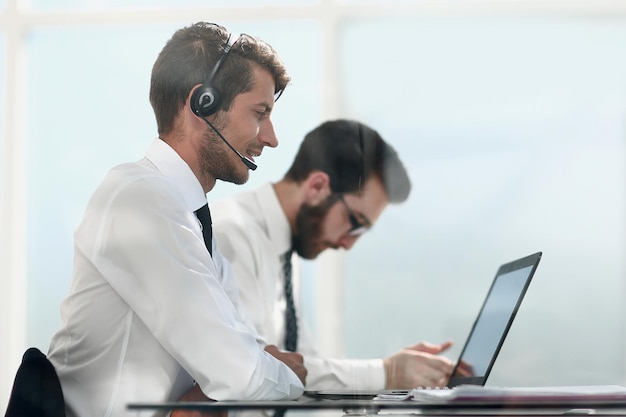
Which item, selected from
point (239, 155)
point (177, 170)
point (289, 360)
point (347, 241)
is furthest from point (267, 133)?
point (347, 241)

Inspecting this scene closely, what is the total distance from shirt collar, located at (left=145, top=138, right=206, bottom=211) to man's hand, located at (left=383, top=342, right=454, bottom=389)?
28.6 inches

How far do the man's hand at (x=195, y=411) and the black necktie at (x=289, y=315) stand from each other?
923 mm

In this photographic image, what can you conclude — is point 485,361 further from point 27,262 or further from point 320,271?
point 27,262

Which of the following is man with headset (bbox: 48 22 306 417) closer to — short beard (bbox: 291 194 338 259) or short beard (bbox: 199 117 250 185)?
short beard (bbox: 199 117 250 185)

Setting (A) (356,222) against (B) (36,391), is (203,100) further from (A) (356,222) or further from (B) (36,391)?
(A) (356,222)

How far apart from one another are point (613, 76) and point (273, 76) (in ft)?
3.89

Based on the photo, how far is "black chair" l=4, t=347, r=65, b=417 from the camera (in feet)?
3.88

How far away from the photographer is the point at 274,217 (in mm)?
2258

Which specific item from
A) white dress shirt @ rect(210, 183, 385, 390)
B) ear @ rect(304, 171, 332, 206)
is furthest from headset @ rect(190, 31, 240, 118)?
ear @ rect(304, 171, 332, 206)

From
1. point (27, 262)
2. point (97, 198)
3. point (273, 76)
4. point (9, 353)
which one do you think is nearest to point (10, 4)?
point (27, 262)

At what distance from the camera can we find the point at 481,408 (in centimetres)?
102

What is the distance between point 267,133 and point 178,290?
541 mm

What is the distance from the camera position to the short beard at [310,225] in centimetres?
228

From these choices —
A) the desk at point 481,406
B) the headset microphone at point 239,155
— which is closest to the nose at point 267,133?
the headset microphone at point 239,155
